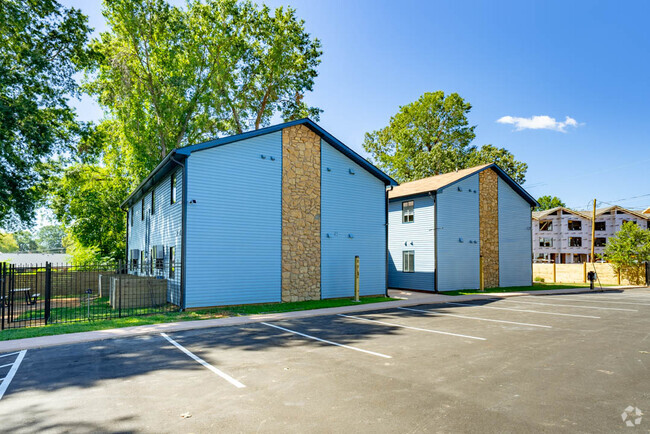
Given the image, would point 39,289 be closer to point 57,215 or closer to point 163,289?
point 57,215

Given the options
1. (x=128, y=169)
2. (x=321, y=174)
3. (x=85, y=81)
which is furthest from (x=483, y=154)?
(x=85, y=81)

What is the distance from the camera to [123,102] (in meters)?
29.4

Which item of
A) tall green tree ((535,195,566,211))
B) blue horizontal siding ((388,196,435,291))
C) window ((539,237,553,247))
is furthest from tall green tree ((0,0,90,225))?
tall green tree ((535,195,566,211))

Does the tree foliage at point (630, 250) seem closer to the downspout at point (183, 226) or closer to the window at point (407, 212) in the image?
the window at point (407, 212)

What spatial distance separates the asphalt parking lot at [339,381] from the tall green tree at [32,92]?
1470cm

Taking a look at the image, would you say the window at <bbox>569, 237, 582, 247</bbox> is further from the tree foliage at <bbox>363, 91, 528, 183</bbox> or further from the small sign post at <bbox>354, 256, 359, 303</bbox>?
the small sign post at <bbox>354, 256, 359, 303</bbox>

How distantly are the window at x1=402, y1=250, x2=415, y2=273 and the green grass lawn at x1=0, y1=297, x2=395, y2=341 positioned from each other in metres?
6.62

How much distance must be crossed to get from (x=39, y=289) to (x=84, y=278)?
109 inches

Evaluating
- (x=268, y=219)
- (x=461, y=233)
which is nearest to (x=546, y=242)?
(x=461, y=233)

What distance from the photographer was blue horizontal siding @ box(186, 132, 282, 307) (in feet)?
50.2

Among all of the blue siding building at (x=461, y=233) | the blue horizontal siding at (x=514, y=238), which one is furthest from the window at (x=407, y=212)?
the blue horizontal siding at (x=514, y=238)

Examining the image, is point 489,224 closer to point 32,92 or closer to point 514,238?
point 514,238

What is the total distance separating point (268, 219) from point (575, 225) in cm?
5797

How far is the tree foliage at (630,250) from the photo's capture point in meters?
30.9
